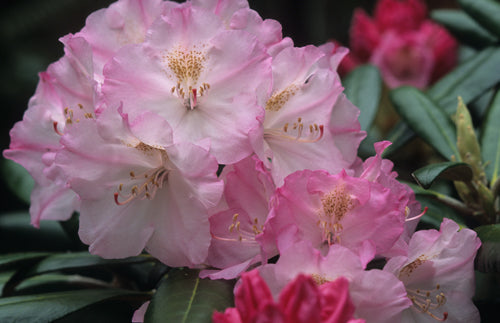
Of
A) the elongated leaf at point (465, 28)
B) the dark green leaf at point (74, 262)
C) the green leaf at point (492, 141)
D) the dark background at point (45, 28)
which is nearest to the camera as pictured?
the dark green leaf at point (74, 262)

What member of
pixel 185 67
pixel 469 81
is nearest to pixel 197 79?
pixel 185 67

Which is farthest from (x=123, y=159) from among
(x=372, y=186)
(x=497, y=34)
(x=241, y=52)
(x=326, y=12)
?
(x=326, y=12)

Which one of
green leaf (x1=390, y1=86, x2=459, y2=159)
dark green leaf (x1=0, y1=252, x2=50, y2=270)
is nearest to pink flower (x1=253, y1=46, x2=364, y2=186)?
green leaf (x1=390, y1=86, x2=459, y2=159)

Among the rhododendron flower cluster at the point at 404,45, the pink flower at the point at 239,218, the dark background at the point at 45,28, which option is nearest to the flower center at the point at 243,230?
the pink flower at the point at 239,218

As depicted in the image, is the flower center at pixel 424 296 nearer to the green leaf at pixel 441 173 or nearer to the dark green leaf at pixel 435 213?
the green leaf at pixel 441 173

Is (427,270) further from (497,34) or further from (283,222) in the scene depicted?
(497,34)

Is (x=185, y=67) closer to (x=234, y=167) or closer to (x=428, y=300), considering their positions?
(x=234, y=167)
